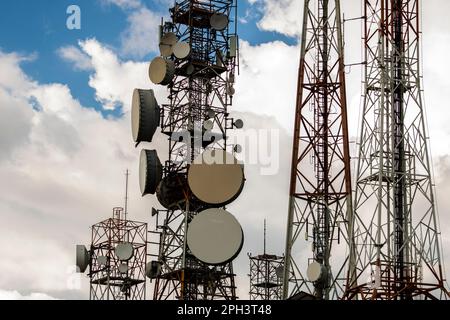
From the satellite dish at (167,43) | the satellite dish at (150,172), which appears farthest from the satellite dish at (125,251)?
the satellite dish at (167,43)

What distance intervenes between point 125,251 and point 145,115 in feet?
62.5

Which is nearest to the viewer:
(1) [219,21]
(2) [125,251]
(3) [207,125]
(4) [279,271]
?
(3) [207,125]

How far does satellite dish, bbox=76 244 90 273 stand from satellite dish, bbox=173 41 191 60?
25384 millimetres

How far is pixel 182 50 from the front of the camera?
69.1 metres

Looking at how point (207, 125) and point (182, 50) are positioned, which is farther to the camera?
point (182, 50)

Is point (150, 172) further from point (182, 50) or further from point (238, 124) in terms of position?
point (182, 50)

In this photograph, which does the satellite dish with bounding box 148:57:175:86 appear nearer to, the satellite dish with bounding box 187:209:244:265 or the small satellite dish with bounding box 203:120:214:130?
the small satellite dish with bounding box 203:120:214:130

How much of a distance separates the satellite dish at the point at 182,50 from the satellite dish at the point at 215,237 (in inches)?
462

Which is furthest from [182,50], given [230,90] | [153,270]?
[153,270]

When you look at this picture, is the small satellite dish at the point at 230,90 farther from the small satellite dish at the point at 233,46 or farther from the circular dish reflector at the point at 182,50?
the circular dish reflector at the point at 182,50

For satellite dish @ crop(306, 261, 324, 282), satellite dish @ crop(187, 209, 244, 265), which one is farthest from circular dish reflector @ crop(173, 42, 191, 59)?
satellite dish @ crop(306, 261, 324, 282)
